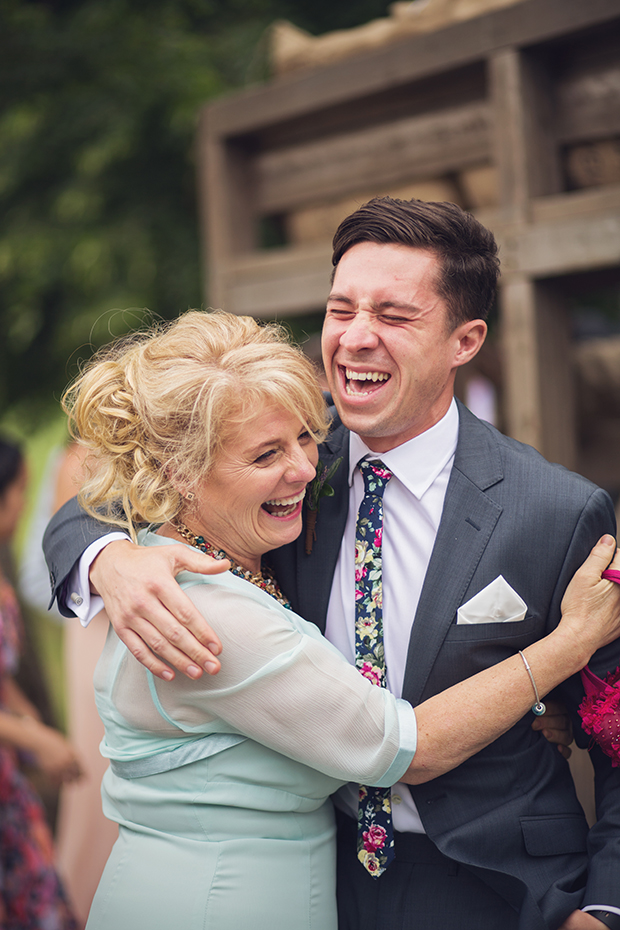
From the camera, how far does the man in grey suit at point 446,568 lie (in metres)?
1.65

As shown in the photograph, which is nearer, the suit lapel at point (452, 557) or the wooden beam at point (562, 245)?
the suit lapel at point (452, 557)

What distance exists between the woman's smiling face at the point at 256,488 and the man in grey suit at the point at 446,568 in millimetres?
168

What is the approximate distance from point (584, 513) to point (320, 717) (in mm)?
656

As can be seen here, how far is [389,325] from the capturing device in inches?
69.5

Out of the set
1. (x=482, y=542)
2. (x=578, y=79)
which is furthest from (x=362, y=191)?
(x=482, y=542)

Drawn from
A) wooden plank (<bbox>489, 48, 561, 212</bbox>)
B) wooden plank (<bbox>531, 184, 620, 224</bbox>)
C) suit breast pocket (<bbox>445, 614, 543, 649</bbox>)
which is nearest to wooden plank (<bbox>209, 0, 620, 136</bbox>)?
wooden plank (<bbox>489, 48, 561, 212</bbox>)

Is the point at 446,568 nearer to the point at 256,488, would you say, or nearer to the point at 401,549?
the point at 401,549

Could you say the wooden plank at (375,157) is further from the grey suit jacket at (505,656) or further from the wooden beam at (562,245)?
the grey suit jacket at (505,656)

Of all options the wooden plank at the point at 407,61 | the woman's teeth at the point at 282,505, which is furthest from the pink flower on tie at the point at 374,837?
the wooden plank at the point at 407,61

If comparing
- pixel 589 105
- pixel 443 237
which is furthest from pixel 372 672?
pixel 589 105

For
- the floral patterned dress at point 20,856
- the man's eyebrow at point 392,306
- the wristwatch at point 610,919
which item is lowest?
the floral patterned dress at point 20,856

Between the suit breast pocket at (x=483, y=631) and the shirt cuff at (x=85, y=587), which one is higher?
the shirt cuff at (x=85, y=587)

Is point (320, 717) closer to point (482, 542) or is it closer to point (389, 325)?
point (482, 542)

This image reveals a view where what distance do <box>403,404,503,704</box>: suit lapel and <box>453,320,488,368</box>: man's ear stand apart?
0.24 metres
